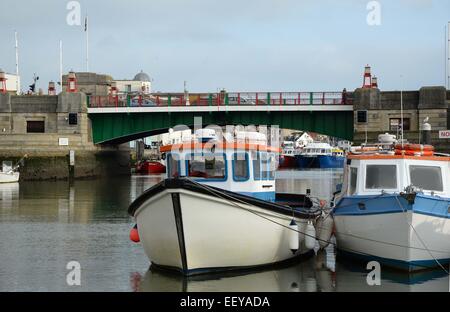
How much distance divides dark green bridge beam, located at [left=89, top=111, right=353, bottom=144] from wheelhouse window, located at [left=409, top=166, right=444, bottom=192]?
35.9m

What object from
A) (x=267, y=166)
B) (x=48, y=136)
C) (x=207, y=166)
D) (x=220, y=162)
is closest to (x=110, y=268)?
(x=207, y=166)

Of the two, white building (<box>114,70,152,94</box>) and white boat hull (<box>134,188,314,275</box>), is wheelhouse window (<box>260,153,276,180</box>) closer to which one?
white boat hull (<box>134,188,314,275</box>)

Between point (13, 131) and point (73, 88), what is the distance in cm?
562

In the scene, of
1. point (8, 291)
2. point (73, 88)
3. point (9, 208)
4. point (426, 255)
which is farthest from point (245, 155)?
point (73, 88)

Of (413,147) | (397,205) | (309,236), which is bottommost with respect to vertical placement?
(309,236)

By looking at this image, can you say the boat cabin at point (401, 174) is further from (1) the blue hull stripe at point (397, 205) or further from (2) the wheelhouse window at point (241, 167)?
(2) the wheelhouse window at point (241, 167)

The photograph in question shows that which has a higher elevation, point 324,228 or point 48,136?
point 48,136

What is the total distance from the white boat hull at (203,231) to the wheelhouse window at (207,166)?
180 cm

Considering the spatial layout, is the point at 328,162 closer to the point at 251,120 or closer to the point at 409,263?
the point at 251,120

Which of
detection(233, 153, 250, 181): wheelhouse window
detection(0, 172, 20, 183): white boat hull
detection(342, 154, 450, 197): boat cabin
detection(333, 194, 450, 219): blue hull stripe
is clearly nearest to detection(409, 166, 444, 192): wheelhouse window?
detection(342, 154, 450, 197): boat cabin

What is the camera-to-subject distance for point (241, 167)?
20188mm

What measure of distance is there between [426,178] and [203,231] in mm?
6420

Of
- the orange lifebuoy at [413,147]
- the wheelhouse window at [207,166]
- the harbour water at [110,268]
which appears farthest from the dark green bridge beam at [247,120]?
the wheelhouse window at [207,166]

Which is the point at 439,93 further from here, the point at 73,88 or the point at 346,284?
the point at 346,284
